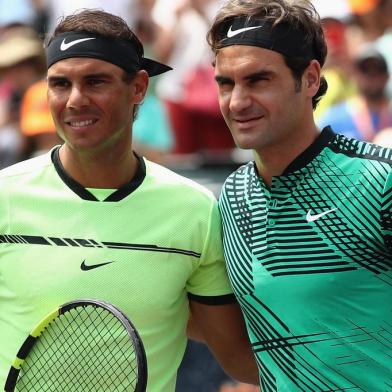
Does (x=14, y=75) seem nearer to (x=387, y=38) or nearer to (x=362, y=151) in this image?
(x=387, y=38)

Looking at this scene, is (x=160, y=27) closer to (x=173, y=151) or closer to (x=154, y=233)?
(x=173, y=151)

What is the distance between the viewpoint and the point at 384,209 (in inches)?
155

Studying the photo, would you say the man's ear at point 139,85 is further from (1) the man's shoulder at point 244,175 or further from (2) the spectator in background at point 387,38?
(2) the spectator in background at point 387,38

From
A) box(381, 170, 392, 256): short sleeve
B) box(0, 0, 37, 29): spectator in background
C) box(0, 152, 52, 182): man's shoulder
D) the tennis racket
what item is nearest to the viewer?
box(381, 170, 392, 256): short sleeve

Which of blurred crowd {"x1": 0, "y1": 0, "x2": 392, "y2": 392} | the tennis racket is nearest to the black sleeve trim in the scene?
the tennis racket

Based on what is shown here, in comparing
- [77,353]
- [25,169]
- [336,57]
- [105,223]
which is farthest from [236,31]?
[336,57]

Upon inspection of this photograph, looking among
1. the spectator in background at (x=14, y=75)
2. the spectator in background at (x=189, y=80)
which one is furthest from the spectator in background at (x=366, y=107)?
the spectator in background at (x=14, y=75)

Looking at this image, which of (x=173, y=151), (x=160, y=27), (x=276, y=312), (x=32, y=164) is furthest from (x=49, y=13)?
(x=276, y=312)

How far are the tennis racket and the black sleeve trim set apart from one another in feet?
1.39

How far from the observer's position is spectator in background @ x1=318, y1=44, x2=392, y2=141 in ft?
25.6

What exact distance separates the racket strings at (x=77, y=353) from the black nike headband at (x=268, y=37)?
116 cm

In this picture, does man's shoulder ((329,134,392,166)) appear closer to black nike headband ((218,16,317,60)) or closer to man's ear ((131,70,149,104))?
black nike headband ((218,16,317,60))

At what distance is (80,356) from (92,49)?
1207mm

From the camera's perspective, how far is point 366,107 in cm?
789
